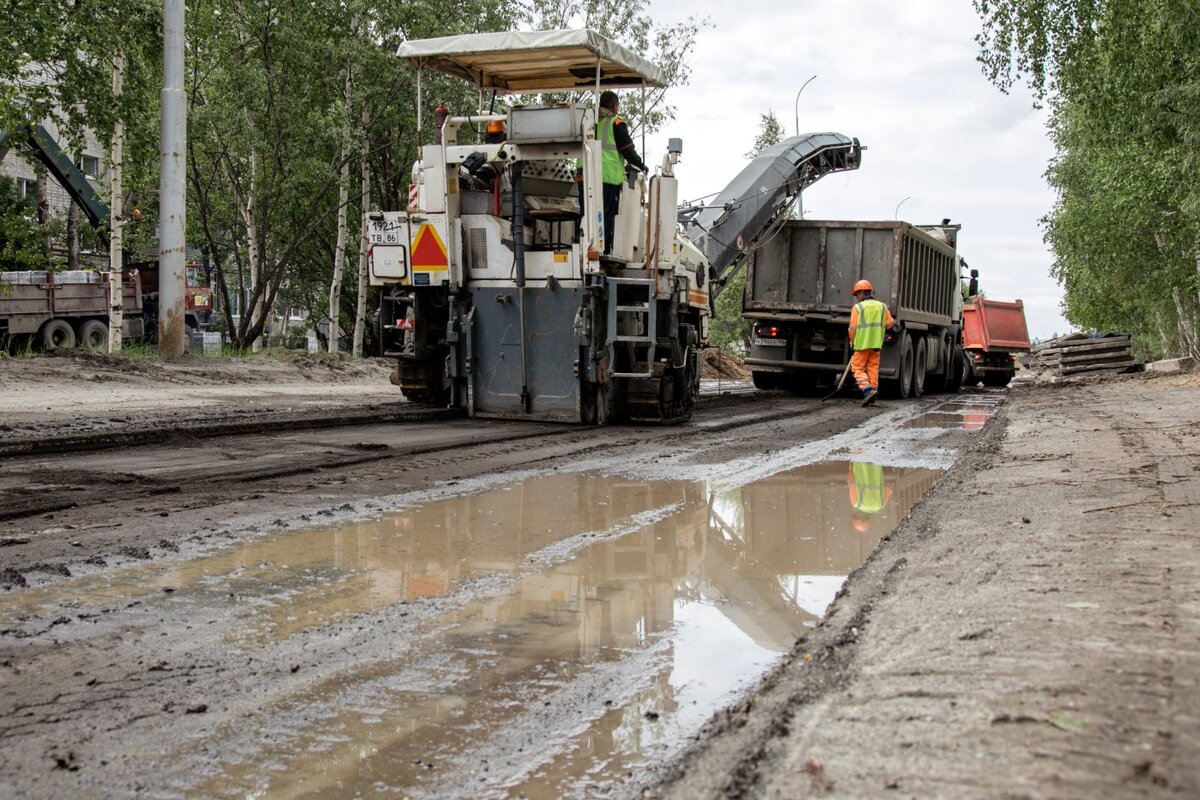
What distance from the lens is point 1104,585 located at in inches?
170

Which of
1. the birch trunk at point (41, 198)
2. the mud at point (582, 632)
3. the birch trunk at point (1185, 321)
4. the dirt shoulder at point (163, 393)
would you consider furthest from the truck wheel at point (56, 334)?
the birch trunk at point (1185, 321)

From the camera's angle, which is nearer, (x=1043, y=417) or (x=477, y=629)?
(x=477, y=629)

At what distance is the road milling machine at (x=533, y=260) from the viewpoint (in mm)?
11688

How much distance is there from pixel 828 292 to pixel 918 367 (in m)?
2.95

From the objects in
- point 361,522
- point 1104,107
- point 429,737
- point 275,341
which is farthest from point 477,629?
point 275,341

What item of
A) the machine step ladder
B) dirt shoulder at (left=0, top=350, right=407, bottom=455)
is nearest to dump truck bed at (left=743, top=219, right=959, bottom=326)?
dirt shoulder at (left=0, top=350, right=407, bottom=455)

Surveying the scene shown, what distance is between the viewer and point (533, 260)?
1191cm

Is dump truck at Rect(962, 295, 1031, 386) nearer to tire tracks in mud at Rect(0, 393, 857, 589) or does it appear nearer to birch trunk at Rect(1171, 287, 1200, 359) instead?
birch trunk at Rect(1171, 287, 1200, 359)

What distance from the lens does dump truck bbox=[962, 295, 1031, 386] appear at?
3198cm

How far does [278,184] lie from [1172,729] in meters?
24.9

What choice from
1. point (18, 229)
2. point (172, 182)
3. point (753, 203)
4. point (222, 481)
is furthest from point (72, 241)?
point (222, 481)

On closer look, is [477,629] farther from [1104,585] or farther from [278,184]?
[278,184]

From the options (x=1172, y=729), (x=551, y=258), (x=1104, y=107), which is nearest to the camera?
(x=1172, y=729)

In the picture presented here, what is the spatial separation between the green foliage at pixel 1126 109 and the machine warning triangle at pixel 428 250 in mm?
13900
